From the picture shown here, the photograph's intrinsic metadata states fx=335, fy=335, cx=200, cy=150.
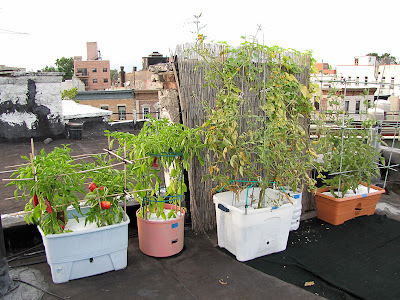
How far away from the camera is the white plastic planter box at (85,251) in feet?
9.07

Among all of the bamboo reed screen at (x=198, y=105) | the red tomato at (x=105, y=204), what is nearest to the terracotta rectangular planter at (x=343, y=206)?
the bamboo reed screen at (x=198, y=105)

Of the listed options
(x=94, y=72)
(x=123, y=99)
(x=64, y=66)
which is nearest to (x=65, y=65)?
(x=64, y=66)

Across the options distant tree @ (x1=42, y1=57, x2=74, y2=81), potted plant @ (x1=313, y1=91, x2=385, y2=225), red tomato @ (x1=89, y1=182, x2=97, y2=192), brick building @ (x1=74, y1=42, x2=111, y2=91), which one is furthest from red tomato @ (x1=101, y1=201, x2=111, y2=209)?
distant tree @ (x1=42, y1=57, x2=74, y2=81)

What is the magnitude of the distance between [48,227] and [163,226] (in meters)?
1.02

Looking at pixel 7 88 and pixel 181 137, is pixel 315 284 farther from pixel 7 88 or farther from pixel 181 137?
pixel 7 88

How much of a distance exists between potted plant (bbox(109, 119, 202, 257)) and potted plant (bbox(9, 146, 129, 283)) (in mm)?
287

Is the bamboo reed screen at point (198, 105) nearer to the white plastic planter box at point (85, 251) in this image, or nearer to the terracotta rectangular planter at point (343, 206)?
the white plastic planter box at point (85, 251)

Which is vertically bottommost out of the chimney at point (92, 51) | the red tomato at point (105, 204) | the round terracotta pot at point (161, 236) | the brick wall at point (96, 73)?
the round terracotta pot at point (161, 236)

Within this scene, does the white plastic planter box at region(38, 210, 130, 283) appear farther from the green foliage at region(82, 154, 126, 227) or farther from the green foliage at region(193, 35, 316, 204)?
the green foliage at region(193, 35, 316, 204)

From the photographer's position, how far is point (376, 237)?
3758 millimetres

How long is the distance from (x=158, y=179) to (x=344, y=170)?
239cm

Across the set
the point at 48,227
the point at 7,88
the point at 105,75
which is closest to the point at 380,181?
the point at 48,227

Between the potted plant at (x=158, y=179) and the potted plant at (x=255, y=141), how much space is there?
0.31 m

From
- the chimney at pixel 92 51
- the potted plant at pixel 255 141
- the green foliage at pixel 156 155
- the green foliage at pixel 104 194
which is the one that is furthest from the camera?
the chimney at pixel 92 51
